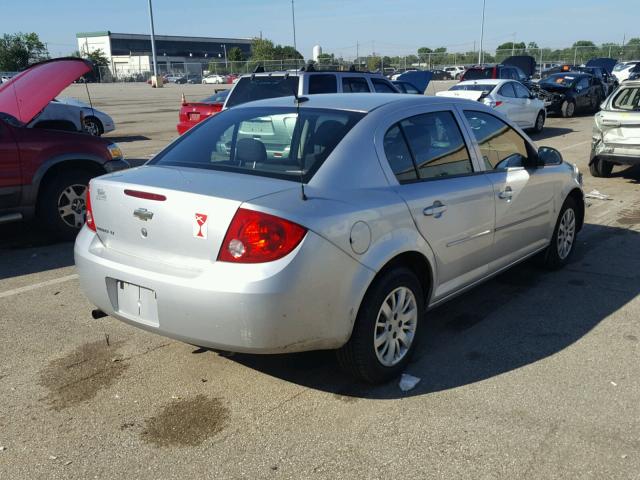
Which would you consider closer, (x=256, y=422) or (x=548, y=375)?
(x=256, y=422)

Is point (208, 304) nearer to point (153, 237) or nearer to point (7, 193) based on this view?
point (153, 237)

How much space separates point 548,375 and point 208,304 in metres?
2.14

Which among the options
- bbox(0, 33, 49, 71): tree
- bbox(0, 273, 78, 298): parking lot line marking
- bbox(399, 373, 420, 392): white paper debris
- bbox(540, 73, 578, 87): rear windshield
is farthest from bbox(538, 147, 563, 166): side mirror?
bbox(0, 33, 49, 71): tree

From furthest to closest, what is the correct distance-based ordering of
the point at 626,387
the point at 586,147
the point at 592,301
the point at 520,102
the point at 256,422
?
1. the point at 520,102
2. the point at 586,147
3. the point at 592,301
4. the point at 626,387
5. the point at 256,422

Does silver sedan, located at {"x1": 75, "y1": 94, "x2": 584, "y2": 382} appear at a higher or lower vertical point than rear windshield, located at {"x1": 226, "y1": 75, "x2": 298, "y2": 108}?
lower

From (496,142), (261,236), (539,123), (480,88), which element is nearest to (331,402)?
(261,236)

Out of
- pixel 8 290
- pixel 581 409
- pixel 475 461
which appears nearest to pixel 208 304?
pixel 475 461

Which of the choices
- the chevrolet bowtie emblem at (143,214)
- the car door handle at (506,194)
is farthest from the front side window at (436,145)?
the chevrolet bowtie emblem at (143,214)

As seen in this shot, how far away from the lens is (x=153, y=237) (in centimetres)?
337

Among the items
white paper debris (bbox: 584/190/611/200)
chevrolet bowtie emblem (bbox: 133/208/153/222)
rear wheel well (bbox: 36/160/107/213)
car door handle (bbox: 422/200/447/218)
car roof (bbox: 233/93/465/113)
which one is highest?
car roof (bbox: 233/93/465/113)

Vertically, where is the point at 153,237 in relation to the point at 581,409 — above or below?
above

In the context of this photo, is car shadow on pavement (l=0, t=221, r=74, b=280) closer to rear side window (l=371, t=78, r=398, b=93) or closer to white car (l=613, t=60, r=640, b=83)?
rear side window (l=371, t=78, r=398, b=93)

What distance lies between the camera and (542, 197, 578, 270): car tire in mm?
5641

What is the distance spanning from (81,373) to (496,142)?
3370 millimetres
